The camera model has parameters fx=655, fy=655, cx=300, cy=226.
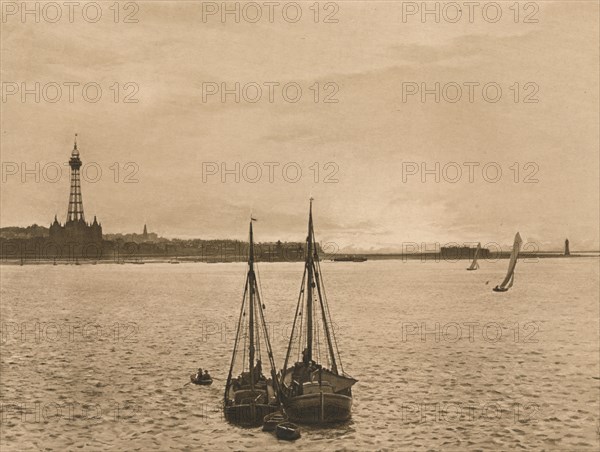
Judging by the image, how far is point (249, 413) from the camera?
86.1 ft

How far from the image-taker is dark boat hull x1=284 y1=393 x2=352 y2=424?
85.6 ft

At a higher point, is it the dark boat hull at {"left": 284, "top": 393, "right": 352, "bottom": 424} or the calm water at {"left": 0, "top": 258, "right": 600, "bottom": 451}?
the dark boat hull at {"left": 284, "top": 393, "right": 352, "bottom": 424}

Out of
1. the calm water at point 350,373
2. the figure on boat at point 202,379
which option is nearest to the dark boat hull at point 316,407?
the calm water at point 350,373

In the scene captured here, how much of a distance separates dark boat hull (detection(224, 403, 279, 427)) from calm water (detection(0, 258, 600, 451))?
541mm

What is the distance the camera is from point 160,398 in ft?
104

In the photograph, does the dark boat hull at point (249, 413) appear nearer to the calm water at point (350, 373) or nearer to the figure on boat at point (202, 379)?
the calm water at point (350, 373)

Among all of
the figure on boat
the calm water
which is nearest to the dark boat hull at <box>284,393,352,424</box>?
the calm water

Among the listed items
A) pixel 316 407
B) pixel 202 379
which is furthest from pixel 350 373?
pixel 316 407

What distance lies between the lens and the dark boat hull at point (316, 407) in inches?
1027

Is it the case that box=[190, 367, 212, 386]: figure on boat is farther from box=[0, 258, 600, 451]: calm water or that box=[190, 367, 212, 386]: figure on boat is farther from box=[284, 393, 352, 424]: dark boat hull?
box=[284, 393, 352, 424]: dark boat hull

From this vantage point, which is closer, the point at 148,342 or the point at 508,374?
the point at 508,374

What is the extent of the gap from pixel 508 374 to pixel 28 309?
211ft

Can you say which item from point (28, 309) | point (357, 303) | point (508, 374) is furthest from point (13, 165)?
point (357, 303)

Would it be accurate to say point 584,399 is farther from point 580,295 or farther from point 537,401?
point 580,295
